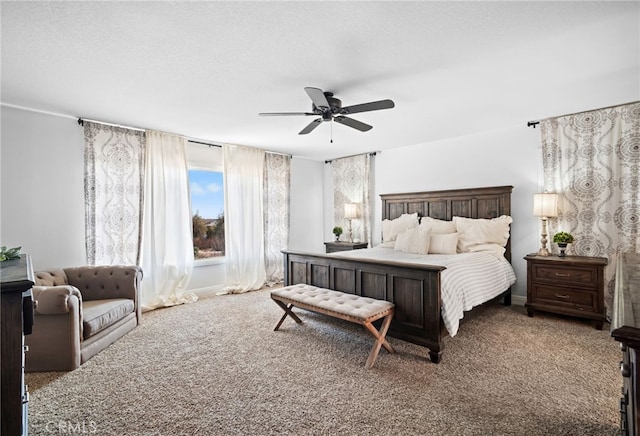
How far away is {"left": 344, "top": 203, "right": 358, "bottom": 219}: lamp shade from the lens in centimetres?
584

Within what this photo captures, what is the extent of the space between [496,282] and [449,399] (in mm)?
1968

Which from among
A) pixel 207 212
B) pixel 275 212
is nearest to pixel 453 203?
pixel 275 212

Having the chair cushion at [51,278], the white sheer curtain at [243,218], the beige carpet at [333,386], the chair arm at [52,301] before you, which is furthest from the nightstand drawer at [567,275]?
the chair cushion at [51,278]

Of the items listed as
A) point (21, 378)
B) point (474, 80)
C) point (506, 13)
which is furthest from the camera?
point (474, 80)

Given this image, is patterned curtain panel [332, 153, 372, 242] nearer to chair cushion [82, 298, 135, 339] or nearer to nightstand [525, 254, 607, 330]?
nightstand [525, 254, 607, 330]

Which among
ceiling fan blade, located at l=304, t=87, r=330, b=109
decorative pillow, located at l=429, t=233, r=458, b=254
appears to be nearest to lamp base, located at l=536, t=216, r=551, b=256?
decorative pillow, located at l=429, t=233, r=458, b=254

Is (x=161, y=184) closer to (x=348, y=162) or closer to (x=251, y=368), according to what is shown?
(x=251, y=368)

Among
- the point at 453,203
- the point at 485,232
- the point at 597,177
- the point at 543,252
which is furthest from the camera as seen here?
the point at 453,203

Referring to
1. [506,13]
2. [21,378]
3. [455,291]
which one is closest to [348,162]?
[455,291]

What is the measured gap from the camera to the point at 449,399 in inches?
80.4

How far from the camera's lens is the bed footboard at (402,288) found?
259 centimetres

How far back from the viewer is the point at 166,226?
14.5 ft

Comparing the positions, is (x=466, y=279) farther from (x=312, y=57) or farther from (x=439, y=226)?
(x=312, y=57)

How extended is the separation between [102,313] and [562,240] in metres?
5.06
